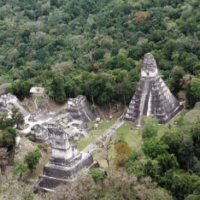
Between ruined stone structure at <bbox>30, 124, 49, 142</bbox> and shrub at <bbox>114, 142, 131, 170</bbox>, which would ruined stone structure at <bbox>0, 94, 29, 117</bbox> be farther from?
shrub at <bbox>114, 142, 131, 170</bbox>

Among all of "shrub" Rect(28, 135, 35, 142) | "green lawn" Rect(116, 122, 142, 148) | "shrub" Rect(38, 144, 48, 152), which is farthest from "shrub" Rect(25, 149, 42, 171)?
"green lawn" Rect(116, 122, 142, 148)

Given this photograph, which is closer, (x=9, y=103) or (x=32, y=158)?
(x=32, y=158)

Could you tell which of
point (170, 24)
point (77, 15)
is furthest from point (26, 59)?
point (170, 24)

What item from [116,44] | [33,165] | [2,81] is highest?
[116,44]

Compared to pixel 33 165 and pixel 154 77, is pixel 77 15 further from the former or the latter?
pixel 33 165

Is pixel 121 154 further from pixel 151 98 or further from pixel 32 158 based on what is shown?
pixel 151 98

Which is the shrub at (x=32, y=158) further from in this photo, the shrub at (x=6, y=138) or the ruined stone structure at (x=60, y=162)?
the shrub at (x=6, y=138)

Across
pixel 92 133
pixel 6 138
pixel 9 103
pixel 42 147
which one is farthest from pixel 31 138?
pixel 9 103

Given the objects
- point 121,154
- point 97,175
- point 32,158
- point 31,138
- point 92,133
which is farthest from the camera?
point 92,133
